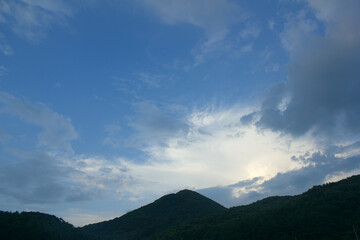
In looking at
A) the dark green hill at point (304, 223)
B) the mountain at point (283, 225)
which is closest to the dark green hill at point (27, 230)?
the mountain at point (283, 225)

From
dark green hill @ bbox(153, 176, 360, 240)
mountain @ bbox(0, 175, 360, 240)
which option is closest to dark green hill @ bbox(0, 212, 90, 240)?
mountain @ bbox(0, 175, 360, 240)

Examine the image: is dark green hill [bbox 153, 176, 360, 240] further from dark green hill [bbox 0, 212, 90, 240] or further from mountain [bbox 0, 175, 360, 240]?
dark green hill [bbox 0, 212, 90, 240]

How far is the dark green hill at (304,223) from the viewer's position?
10362cm

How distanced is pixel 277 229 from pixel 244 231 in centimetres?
1448

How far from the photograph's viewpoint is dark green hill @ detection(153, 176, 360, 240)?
103625mm

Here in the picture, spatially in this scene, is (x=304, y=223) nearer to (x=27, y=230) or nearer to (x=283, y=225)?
(x=283, y=225)

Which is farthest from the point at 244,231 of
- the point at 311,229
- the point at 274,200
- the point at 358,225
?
the point at 274,200

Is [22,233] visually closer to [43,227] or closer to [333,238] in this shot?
[43,227]

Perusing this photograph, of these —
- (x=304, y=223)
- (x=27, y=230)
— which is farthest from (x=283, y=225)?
(x=27, y=230)

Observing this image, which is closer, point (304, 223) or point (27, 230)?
point (27, 230)

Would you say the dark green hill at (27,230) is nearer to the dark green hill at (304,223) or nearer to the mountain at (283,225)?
the mountain at (283,225)

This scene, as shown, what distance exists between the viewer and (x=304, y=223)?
112500 millimetres

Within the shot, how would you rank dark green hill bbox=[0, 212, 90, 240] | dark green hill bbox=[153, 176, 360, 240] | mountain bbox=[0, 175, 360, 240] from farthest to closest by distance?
dark green hill bbox=[153, 176, 360, 240], mountain bbox=[0, 175, 360, 240], dark green hill bbox=[0, 212, 90, 240]

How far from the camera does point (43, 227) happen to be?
126125mm
